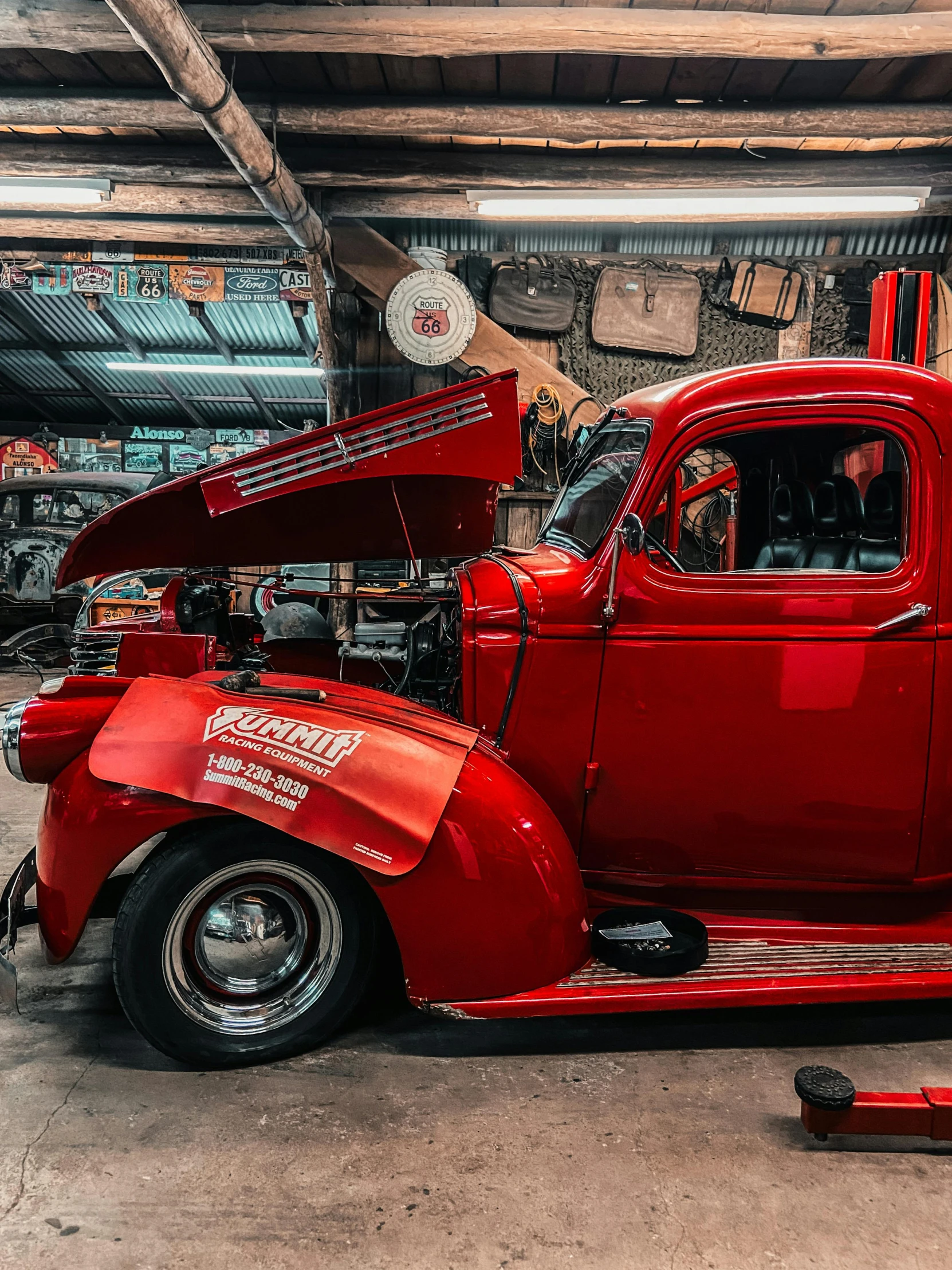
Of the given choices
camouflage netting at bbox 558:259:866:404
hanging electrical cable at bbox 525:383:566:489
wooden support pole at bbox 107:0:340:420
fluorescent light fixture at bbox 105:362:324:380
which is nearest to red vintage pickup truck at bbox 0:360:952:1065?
wooden support pole at bbox 107:0:340:420

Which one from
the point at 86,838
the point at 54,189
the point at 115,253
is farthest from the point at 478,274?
the point at 86,838

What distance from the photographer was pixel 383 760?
222cm

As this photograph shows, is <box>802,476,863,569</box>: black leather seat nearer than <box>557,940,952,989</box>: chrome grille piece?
No

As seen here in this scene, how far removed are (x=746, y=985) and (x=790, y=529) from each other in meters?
1.46

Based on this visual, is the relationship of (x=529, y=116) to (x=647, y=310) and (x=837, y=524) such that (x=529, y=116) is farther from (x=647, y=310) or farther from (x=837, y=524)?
(x=837, y=524)

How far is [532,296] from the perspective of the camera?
725 cm

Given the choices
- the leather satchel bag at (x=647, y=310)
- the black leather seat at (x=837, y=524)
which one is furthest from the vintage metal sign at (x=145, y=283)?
the black leather seat at (x=837, y=524)

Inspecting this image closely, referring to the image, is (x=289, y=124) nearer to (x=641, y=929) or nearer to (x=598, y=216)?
(x=598, y=216)

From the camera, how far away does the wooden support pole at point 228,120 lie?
3680 millimetres

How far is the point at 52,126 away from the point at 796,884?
21.0ft

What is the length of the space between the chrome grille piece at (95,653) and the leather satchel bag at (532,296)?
508cm

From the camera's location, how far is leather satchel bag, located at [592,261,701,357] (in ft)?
23.8

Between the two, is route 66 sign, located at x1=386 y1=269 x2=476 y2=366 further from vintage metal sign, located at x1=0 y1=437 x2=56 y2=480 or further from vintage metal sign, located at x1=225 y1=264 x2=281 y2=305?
vintage metal sign, located at x1=0 y1=437 x2=56 y2=480

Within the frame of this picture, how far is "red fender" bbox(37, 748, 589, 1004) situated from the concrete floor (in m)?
0.29
